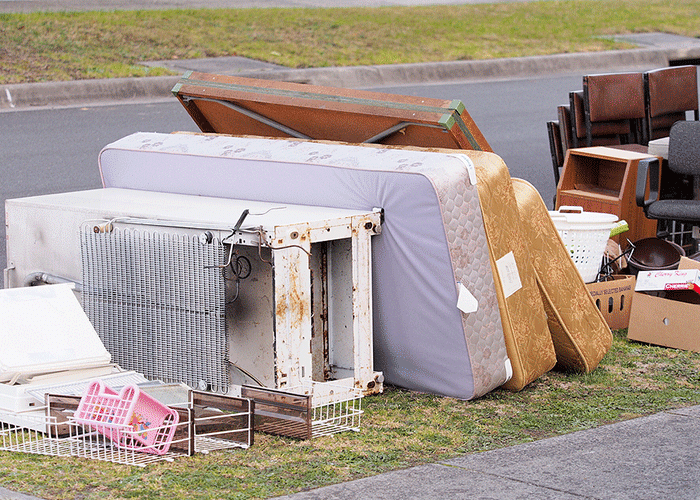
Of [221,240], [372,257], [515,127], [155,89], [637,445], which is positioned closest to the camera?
[637,445]

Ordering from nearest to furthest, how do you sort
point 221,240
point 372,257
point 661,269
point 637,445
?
1. point 637,445
2. point 221,240
3. point 372,257
4. point 661,269

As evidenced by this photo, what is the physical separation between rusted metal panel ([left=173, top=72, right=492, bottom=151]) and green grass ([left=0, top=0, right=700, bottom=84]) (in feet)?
22.6

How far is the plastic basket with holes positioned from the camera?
534cm

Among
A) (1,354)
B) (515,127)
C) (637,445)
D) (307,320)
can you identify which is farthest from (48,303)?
(515,127)

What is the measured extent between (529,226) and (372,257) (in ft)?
2.41

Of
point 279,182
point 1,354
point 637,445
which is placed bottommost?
point 637,445

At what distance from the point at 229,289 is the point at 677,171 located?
3220 millimetres

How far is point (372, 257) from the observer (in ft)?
14.0

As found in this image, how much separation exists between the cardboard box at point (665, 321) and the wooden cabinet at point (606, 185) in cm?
107

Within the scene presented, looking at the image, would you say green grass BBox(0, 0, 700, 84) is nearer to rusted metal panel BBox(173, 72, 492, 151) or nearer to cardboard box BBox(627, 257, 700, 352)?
rusted metal panel BBox(173, 72, 492, 151)

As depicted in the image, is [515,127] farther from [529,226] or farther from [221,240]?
[221,240]

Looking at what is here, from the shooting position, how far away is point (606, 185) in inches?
266

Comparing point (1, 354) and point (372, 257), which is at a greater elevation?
point (372, 257)

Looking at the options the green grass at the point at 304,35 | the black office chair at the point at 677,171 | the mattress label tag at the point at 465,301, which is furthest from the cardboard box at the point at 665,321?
the green grass at the point at 304,35
